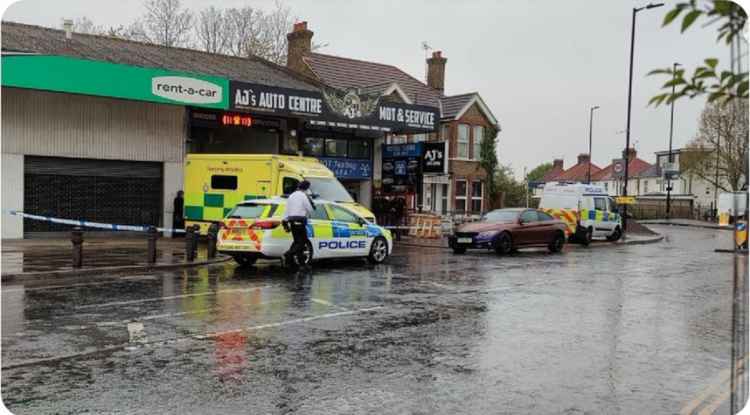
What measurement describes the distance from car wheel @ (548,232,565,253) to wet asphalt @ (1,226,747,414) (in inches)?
313

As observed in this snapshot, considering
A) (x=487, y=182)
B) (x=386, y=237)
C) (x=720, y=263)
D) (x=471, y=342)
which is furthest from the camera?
(x=487, y=182)

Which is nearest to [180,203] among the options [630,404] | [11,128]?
[11,128]

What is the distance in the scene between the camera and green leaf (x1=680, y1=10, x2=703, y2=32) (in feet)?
7.38

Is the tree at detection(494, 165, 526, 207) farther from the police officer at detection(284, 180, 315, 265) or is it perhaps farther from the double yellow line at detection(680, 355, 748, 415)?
the double yellow line at detection(680, 355, 748, 415)

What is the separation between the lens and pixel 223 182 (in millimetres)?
19594

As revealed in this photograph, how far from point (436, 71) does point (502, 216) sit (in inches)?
752

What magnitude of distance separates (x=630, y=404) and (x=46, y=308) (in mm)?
7133

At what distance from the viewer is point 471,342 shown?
7.46 meters

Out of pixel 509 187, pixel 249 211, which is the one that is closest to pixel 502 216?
pixel 249 211

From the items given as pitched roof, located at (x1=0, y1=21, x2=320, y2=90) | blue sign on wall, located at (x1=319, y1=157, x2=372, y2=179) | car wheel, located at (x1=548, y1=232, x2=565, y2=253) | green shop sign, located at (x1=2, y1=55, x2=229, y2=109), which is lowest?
car wheel, located at (x1=548, y1=232, x2=565, y2=253)

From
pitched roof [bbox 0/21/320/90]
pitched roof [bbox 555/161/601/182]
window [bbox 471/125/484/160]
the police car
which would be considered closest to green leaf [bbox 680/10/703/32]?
the police car

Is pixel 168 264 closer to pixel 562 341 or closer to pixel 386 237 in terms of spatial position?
pixel 386 237

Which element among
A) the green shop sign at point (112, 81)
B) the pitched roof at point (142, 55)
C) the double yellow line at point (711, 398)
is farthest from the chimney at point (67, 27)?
the double yellow line at point (711, 398)

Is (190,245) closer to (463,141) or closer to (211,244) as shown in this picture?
(211,244)
